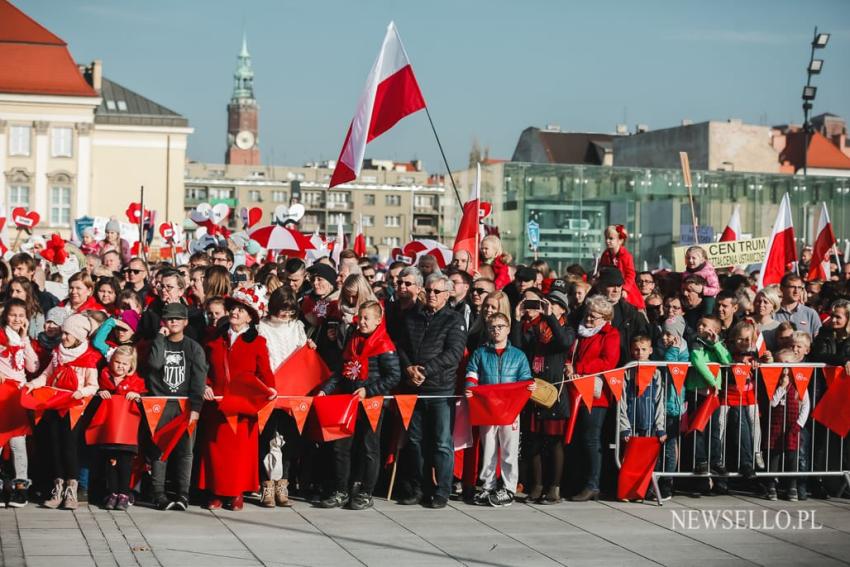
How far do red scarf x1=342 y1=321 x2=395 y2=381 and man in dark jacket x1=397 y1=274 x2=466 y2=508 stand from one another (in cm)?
24

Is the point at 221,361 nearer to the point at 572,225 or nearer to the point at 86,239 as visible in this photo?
the point at 86,239

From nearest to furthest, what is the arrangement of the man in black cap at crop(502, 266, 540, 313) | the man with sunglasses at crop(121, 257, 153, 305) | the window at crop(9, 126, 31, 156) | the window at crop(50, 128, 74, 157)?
the man in black cap at crop(502, 266, 540, 313) → the man with sunglasses at crop(121, 257, 153, 305) → the window at crop(9, 126, 31, 156) → the window at crop(50, 128, 74, 157)

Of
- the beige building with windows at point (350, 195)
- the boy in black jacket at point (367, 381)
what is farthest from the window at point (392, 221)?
the boy in black jacket at point (367, 381)

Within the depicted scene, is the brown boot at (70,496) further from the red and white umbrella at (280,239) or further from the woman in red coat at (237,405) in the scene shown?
the red and white umbrella at (280,239)

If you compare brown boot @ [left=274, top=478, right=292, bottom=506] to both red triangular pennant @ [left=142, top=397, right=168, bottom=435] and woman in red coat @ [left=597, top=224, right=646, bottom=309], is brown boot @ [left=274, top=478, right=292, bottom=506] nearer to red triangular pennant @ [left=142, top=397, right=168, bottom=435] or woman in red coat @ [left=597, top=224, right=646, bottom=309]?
red triangular pennant @ [left=142, top=397, right=168, bottom=435]

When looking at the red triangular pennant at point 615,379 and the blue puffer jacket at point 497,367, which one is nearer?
the blue puffer jacket at point 497,367

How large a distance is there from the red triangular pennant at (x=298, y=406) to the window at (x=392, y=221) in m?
133

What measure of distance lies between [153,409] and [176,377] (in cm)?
30

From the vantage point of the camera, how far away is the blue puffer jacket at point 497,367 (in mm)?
10727

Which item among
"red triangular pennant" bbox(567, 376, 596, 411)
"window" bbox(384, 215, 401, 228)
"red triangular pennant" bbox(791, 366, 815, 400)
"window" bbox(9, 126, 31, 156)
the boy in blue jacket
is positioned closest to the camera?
the boy in blue jacket

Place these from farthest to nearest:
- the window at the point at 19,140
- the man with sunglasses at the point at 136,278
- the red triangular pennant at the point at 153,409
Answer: the window at the point at 19,140
the man with sunglasses at the point at 136,278
the red triangular pennant at the point at 153,409

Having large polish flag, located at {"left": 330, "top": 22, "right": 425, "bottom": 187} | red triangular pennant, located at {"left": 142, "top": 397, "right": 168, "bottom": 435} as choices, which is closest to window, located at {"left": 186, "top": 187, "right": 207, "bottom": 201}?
large polish flag, located at {"left": 330, "top": 22, "right": 425, "bottom": 187}

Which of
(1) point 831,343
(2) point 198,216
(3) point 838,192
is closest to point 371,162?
(3) point 838,192

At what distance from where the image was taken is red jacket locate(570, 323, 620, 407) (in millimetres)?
10961
